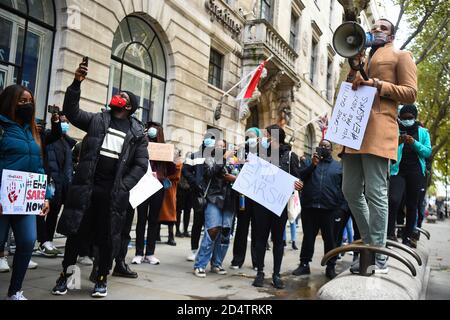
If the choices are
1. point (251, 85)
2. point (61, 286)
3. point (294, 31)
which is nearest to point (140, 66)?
point (251, 85)

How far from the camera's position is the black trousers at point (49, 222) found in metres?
5.97

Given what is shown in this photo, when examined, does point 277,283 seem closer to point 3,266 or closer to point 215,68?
point 3,266

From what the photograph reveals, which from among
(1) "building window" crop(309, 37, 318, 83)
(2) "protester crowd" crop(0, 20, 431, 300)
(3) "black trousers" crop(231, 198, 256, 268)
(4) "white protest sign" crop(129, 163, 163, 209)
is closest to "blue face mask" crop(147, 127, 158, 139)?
(2) "protester crowd" crop(0, 20, 431, 300)

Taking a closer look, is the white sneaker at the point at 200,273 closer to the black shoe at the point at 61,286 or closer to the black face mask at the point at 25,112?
the black shoe at the point at 61,286

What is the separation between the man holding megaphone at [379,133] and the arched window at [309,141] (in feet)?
67.8

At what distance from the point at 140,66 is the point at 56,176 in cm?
628

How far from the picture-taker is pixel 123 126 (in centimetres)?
429

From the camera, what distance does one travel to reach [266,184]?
16.8 ft

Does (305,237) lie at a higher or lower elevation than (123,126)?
lower

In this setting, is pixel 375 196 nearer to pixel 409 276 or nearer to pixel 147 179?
pixel 409 276

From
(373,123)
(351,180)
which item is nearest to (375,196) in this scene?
(351,180)

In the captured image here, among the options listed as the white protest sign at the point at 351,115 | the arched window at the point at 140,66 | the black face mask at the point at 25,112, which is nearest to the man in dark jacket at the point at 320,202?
the white protest sign at the point at 351,115
